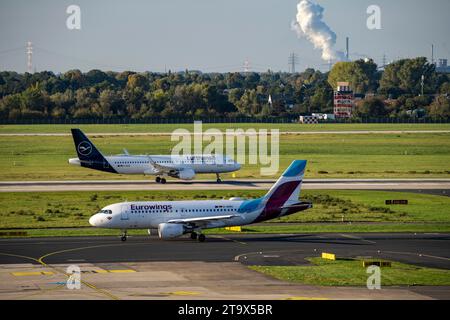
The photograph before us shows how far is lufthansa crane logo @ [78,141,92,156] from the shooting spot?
133375 millimetres

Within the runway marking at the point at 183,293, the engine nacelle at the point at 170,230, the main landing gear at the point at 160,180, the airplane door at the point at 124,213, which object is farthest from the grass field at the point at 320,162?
the runway marking at the point at 183,293

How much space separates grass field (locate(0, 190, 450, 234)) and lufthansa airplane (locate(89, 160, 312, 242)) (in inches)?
224

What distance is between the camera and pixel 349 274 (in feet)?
203

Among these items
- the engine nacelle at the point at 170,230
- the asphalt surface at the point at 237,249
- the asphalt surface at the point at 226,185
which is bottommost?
the asphalt surface at the point at 237,249

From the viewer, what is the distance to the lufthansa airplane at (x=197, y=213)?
76.9m

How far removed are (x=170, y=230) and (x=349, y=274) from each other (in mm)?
19595

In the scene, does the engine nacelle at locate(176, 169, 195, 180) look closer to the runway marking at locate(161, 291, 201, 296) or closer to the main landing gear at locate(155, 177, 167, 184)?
the main landing gear at locate(155, 177, 167, 184)

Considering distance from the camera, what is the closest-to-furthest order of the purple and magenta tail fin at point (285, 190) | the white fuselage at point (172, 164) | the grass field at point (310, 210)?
the purple and magenta tail fin at point (285, 190) → the grass field at point (310, 210) → the white fuselage at point (172, 164)

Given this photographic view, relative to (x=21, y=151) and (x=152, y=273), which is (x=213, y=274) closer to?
(x=152, y=273)

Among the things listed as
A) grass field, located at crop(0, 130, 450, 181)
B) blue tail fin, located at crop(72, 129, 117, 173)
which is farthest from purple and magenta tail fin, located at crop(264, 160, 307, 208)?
blue tail fin, located at crop(72, 129, 117, 173)

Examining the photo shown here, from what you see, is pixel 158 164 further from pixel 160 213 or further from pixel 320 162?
pixel 160 213

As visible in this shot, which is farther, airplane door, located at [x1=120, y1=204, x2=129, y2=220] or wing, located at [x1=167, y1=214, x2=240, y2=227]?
airplane door, located at [x1=120, y1=204, x2=129, y2=220]

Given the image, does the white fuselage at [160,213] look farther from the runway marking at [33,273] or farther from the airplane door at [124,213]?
the runway marking at [33,273]

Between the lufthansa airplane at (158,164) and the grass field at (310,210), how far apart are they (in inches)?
586
